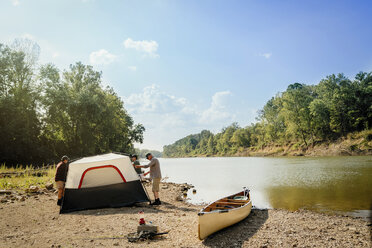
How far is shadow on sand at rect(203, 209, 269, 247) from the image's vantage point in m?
6.14

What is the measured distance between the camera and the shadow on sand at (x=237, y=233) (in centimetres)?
614

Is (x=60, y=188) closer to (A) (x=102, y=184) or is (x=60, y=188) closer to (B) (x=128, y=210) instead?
(A) (x=102, y=184)

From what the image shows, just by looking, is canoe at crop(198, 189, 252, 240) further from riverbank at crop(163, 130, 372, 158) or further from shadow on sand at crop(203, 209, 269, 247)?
riverbank at crop(163, 130, 372, 158)

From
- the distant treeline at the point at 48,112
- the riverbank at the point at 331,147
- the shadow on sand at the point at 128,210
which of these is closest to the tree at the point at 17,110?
the distant treeline at the point at 48,112

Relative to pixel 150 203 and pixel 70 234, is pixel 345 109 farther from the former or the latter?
pixel 70 234

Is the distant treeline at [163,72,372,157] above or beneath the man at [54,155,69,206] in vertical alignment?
above

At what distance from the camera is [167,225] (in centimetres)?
749

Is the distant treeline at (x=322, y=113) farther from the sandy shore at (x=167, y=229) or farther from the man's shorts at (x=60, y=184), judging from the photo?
the man's shorts at (x=60, y=184)

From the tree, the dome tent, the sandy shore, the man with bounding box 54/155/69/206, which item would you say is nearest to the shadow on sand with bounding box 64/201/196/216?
the sandy shore

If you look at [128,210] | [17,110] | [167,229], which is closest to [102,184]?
[128,210]

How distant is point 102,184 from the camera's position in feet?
33.7

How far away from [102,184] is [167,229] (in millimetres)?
4410

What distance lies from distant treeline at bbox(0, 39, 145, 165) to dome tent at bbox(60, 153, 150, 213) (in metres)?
26.0

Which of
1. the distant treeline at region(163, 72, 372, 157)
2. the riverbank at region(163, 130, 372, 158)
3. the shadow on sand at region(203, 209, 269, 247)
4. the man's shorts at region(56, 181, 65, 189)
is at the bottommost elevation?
the shadow on sand at region(203, 209, 269, 247)
